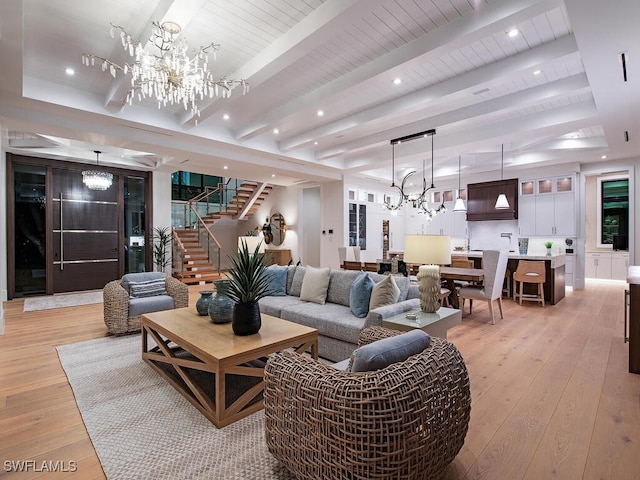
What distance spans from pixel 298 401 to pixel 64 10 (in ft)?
12.0

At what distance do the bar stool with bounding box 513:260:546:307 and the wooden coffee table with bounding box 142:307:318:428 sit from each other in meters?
4.91

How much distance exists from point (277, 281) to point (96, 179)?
4.98m

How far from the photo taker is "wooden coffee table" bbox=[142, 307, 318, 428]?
2.26m

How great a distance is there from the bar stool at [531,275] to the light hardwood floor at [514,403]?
1228 millimetres

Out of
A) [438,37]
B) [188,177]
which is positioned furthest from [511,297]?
[188,177]

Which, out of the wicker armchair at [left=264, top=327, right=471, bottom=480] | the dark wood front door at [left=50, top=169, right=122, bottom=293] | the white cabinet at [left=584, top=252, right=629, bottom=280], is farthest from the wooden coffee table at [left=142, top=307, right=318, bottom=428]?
the white cabinet at [left=584, top=252, right=629, bottom=280]

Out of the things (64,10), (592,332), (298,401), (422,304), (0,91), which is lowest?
(592,332)

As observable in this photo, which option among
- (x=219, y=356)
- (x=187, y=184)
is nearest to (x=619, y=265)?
(x=219, y=356)

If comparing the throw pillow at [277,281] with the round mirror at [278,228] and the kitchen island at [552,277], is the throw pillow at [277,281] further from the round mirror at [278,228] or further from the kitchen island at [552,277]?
the round mirror at [278,228]

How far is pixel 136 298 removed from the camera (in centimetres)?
437

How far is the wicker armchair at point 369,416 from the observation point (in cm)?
135

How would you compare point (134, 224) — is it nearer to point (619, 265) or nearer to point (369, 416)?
point (369, 416)

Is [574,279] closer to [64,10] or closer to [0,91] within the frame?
[64,10]

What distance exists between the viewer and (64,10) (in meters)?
2.82
